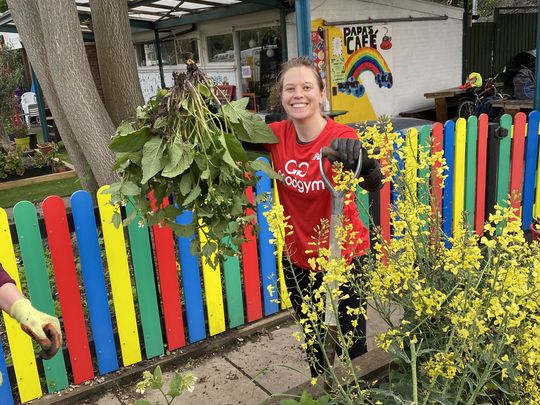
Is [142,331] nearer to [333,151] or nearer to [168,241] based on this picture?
[168,241]

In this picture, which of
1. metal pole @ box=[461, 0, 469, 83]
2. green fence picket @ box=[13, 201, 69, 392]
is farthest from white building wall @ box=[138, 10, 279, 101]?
green fence picket @ box=[13, 201, 69, 392]

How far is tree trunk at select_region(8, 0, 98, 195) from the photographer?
164 inches

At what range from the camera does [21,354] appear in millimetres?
2869

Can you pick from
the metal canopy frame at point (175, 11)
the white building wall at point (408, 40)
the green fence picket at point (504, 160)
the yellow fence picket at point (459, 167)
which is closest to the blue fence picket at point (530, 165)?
the green fence picket at point (504, 160)

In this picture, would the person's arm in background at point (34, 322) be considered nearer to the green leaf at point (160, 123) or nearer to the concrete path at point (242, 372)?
the green leaf at point (160, 123)

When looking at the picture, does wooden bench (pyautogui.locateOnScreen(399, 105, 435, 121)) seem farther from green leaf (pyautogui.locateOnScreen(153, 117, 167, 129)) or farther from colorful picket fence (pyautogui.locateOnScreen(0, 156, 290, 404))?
green leaf (pyautogui.locateOnScreen(153, 117, 167, 129))

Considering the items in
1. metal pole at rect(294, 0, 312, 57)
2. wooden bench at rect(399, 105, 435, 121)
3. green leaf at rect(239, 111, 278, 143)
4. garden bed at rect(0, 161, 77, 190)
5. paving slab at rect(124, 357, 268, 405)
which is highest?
metal pole at rect(294, 0, 312, 57)

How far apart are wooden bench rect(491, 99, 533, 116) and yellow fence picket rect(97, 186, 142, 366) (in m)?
8.35

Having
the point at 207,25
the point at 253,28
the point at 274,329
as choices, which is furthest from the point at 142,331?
the point at 207,25

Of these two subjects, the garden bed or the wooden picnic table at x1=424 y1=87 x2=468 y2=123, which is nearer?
the garden bed

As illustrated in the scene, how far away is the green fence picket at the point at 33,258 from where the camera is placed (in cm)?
275

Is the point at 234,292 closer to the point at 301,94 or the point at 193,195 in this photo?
the point at 301,94

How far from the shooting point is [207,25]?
37.4 feet

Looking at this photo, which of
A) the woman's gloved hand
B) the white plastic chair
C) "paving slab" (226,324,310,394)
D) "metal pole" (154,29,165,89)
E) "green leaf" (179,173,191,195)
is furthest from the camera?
the white plastic chair
